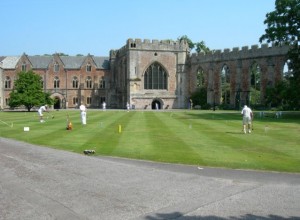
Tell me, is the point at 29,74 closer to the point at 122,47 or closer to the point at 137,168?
the point at 122,47

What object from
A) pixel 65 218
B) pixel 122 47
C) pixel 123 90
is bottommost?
pixel 65 218

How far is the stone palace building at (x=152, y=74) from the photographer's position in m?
67.6

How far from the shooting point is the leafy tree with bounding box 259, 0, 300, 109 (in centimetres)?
3753

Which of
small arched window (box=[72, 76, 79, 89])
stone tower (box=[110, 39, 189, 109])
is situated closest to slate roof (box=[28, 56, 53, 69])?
small arched window (box=[72, 76, 79, 89])

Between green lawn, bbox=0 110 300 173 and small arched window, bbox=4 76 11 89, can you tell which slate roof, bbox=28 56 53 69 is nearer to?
small arched window, bbox=4 76 11 89

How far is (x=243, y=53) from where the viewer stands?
6812 centimetres

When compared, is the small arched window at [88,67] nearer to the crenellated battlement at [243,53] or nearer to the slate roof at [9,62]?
the slate roof at [9,62]

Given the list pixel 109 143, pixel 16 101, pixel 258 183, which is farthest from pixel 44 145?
pixel 16 101

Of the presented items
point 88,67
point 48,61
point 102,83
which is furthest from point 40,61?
point 102,83

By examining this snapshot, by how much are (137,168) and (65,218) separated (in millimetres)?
5061

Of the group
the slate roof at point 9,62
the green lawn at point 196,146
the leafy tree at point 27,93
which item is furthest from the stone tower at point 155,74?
the green lawn at point 196,146

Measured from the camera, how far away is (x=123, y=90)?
3167 inches

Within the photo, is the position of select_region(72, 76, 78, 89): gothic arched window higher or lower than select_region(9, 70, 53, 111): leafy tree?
higher

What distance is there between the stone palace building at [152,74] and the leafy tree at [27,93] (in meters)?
15.8
